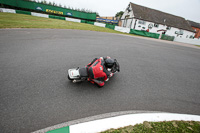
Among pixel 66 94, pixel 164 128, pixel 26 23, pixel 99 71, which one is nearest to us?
pixel 164 128

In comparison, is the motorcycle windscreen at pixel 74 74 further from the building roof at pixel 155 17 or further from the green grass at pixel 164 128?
the building roof at pixel 155 17

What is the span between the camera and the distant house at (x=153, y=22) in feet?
94.8

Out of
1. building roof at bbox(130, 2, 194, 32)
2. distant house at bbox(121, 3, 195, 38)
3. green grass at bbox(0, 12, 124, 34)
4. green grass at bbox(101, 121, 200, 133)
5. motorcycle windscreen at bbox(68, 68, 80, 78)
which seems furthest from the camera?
building roof at bbox(130, 2, 194, 32)

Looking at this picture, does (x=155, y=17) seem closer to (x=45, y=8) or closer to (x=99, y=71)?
(x=45, y=8)

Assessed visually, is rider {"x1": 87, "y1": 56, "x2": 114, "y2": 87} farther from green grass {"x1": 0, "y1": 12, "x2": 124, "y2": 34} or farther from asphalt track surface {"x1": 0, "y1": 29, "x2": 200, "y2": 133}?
green grass {"x1": 0, "y1": 12, "x2": 124, "y2": 34}

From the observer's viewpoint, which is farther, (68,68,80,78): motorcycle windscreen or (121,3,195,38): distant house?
(121,3,195,38): distant house

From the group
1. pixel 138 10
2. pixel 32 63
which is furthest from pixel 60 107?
pixel 138 10

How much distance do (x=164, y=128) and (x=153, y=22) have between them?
36.3m

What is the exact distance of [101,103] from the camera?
103 inches

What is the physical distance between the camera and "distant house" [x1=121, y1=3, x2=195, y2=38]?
28903 millimetres

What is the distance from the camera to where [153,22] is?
30.0 metres

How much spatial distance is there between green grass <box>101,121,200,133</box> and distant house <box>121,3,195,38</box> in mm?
31333

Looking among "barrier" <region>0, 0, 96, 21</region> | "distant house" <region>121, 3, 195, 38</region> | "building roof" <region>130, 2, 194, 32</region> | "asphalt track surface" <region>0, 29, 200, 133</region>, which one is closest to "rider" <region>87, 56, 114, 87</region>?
"asphalt track surface" <region>0, 29, 200, 133</region>

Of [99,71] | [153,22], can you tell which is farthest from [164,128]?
[153,22]
